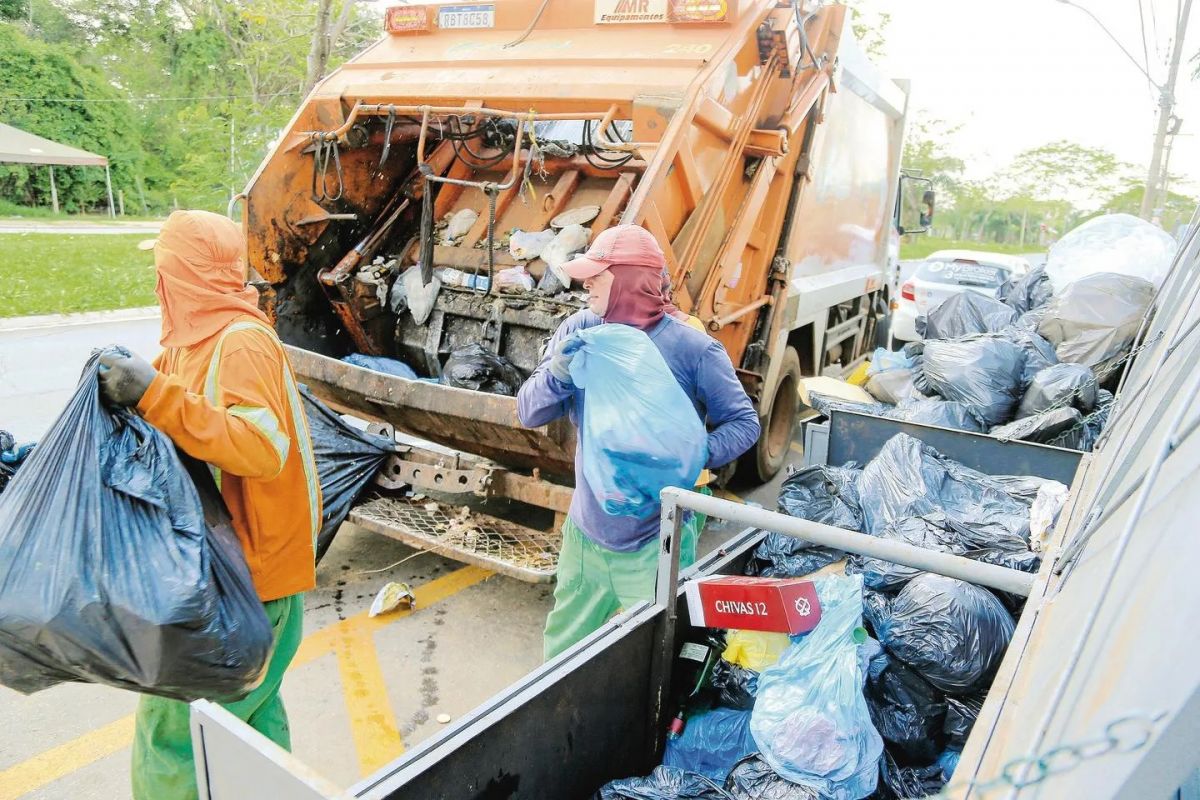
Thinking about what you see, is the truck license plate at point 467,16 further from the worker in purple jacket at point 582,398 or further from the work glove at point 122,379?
the work glove at point 122,379

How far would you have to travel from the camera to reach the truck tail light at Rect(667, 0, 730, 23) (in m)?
3.83

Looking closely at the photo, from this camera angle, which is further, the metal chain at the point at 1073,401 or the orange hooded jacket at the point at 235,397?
the metal chain at the point at 1073,401

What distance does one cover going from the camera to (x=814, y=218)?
496 cm

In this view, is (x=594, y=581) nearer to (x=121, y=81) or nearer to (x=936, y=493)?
(x=936, y=493)

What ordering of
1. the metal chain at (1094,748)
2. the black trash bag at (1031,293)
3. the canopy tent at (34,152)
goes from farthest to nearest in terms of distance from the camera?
1. the canopy tent at (34,152)
2. the black trash bag at (1031,293)
3. the metal chain at (1094,748)

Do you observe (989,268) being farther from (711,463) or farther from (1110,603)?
(1110,603)

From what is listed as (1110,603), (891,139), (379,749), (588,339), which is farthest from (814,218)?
(1110,603)

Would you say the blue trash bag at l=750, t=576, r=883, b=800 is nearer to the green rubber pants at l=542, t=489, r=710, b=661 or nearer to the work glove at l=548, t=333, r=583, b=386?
the green rubber pants at l=542, t=489, r=710, b=661

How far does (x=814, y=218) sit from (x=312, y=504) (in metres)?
3.75

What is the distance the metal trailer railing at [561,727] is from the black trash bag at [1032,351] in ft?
9.66

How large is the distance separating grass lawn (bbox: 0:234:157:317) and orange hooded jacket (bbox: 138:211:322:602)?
9813mm

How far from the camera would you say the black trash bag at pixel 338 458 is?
11.9 ft

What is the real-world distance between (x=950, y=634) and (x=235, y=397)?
1.72 metres

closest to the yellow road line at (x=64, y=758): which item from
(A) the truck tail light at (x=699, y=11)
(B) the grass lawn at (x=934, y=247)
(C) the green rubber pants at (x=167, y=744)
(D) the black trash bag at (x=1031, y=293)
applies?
(C) the green rubber pants at (x=167, y=744)
